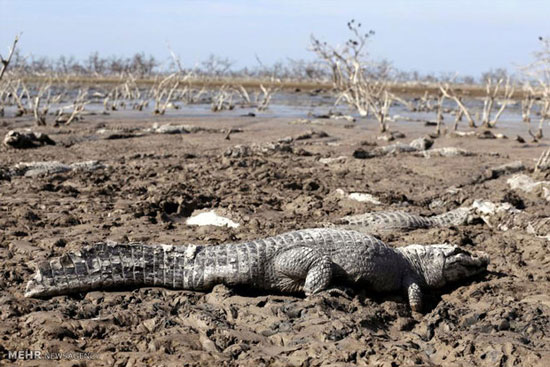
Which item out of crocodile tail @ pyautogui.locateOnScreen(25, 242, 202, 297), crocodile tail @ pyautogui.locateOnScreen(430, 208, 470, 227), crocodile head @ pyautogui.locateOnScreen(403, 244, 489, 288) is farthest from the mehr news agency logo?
crocodile tail @ pyautogui.locateOnScreen(430, 208, 470, 227)

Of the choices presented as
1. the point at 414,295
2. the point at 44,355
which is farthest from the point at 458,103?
the point at 44,355

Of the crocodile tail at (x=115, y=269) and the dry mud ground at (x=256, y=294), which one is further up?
the crocodile tail at (x=115, y=269)

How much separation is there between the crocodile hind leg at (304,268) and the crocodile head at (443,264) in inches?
34.6

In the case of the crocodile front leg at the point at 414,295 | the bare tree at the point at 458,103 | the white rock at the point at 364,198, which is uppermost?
the bare tree at the point at 458,103

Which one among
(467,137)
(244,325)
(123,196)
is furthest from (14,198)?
(467,137)

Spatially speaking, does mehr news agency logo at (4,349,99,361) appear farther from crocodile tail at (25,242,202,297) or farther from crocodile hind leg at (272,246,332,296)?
crocodile hind leg at (272,246,332,296)

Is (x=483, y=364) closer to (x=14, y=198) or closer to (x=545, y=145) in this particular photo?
(x=14, y=198)

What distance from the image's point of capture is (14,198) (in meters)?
7.83

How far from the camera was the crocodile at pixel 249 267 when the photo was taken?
4.52 meters

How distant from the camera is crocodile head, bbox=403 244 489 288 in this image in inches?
205

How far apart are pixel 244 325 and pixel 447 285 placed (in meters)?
1.98

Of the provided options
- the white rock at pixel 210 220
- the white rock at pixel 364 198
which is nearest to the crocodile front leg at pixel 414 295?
the white rock at pixel 210 220

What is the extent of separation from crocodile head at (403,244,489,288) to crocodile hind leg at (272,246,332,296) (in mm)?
880

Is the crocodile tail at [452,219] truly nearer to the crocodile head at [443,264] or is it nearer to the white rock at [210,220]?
the crocodile head at [443,264]
